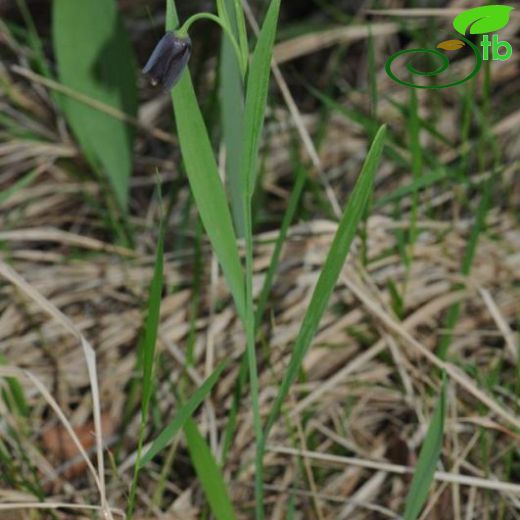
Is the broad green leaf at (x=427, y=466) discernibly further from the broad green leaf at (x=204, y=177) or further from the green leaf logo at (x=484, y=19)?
the green leaf logo at (x=484, y=19)

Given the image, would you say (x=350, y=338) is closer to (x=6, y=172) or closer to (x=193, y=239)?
(x=193, y=239)

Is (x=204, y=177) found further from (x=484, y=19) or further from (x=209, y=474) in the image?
(x=484, y=19)

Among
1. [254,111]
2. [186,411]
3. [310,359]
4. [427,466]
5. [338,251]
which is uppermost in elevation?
[254,111]

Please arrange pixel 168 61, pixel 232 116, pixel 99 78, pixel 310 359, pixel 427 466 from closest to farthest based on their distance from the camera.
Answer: pixel 168 61
pixel 427 466
pixel 232 116
pixel 310 359
pixel 99 78

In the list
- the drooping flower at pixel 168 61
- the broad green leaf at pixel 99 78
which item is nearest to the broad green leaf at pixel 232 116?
the drooping flower at pixel 168 61

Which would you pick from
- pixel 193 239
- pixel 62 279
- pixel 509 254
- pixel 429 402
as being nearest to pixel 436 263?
pixel 509 254

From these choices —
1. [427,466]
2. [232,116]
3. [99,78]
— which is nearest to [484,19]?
[232,116]

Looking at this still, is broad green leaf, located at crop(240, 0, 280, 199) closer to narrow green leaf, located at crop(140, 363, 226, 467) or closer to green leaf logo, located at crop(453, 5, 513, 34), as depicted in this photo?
narrow green leaf, located at crop(140, 363, 226, 467)
